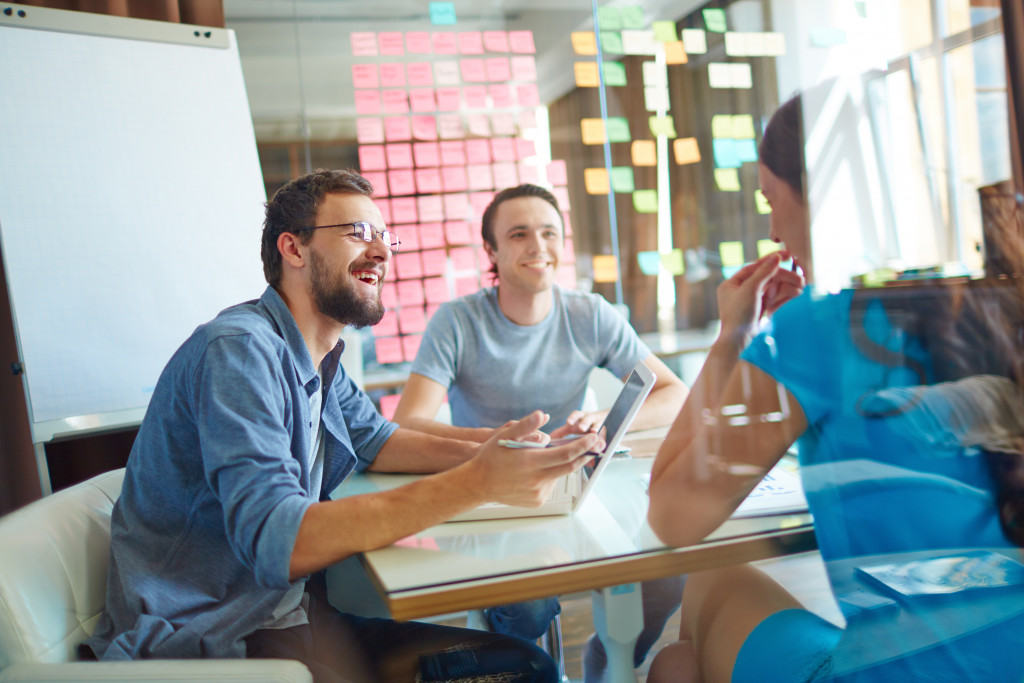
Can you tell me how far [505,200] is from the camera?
2033 millimetres

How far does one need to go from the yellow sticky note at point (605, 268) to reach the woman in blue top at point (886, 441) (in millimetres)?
2422

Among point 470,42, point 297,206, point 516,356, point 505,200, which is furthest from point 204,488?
point 470,42

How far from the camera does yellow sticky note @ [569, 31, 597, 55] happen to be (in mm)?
3168

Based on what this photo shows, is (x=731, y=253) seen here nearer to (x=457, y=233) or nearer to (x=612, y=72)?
(x=457, y=233)

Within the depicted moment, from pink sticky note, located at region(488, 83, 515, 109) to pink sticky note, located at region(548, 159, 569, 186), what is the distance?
0.32 metres

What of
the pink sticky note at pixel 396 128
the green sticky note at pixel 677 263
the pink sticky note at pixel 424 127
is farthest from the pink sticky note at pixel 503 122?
the green sticky note at pixel 677 263

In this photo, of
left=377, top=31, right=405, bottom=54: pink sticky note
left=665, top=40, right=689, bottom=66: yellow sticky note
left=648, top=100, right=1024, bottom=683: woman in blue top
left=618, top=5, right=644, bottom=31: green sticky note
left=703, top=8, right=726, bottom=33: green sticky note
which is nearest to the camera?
left=648, top=100, right=1024, bottom=683: woman in blue top

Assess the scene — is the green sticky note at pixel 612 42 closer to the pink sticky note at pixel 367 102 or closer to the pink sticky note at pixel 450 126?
the pink sticky note at pixel 450 126

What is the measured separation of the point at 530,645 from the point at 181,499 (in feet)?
1.99

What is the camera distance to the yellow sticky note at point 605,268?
327cm

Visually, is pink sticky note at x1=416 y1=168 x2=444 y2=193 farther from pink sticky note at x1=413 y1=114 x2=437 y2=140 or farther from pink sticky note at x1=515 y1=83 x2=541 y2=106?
pink sticky note at x1=515 y1=83 x2=541 y2=106

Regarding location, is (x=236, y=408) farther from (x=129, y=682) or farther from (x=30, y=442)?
(x=30, y=442)

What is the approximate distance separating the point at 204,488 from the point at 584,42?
269 centimetres

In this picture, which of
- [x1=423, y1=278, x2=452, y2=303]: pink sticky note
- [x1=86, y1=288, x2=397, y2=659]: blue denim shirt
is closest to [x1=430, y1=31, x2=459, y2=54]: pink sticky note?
[x1=423, y1=278, x2=452, y2=303]: pink sticky note
